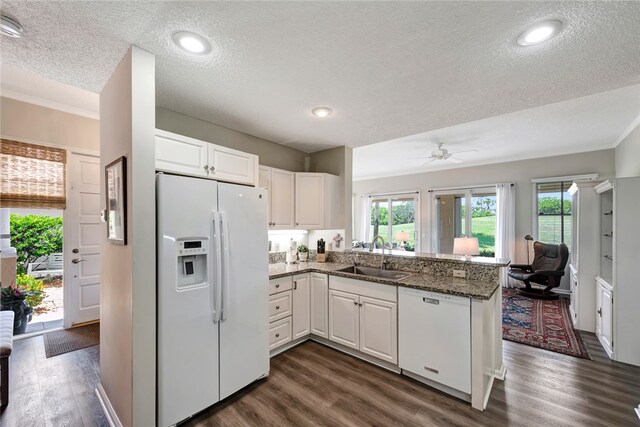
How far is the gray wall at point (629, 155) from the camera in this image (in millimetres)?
3424

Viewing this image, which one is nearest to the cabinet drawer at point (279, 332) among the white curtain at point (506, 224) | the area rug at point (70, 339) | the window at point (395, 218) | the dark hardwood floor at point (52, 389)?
the dark hardwood floor at point (52, 389)

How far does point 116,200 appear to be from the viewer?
5.88ft

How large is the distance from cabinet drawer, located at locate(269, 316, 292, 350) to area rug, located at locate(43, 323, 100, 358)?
2.16 m

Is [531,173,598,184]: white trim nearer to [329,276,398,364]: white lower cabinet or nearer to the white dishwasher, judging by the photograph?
the white dishwasher

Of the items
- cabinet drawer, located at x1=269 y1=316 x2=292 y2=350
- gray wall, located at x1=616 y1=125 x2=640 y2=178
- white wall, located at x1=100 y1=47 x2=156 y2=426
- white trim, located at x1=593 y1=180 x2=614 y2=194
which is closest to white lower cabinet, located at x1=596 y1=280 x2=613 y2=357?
white trim, located at x1=593 y1=180 x2=614 y2=194

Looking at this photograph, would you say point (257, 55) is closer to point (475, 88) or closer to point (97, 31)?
point (97, 31)

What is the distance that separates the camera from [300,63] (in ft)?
6.00

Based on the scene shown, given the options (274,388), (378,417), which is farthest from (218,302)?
(378,417)

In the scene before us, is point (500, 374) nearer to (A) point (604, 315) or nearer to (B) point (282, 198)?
(A) point (604, 315)

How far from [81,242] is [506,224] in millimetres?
7501

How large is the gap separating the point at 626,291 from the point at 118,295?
4494 mm

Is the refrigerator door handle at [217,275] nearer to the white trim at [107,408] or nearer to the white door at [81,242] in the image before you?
the white trim at [107,408]

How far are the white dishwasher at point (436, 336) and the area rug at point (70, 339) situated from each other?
11.5 feet

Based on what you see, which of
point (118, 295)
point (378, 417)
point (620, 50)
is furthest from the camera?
point (378, 417)
